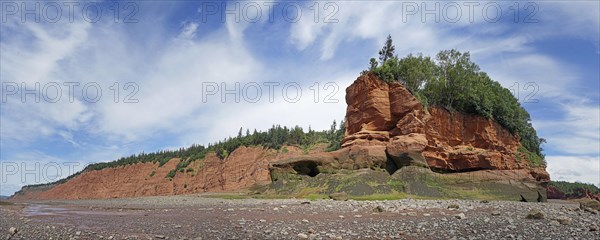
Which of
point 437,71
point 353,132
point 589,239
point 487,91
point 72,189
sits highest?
point 437,71

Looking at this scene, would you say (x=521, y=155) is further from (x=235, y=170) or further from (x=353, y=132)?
(x=235, y=170)

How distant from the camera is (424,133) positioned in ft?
112

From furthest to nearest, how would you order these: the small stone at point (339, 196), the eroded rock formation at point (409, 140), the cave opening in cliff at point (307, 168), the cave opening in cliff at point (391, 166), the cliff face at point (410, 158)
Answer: the cave opening in cliff at point (307, 168) < the eroded rock formation at point (409, 140) < the cave opening in cliff at point (391, 166) < the cliff face at point (410, 158) < the small stone at point (339, 196)

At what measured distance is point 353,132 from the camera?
1531 inches

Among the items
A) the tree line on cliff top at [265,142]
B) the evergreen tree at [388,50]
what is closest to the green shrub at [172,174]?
the tree line on cliff top at [265,142]

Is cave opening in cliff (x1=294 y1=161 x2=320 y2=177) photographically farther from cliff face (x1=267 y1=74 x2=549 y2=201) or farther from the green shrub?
the green shrub

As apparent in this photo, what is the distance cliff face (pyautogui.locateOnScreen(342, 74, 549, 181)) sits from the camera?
111ft

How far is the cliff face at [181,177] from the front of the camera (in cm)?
7631

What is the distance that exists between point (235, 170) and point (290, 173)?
44.5 metres

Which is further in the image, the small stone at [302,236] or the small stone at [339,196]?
the small stone at [339,196]

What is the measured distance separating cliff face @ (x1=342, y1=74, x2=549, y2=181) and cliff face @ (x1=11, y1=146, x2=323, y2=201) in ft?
97.6

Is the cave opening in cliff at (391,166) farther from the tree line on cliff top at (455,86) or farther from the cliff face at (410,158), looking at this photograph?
the tree line on cliff top at (455,86)

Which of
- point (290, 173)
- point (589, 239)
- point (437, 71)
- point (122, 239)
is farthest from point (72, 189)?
point (589, 239)

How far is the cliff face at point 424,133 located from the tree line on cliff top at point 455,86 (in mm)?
1257
